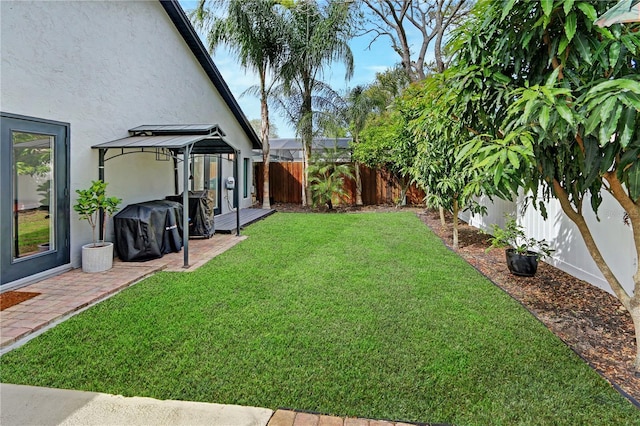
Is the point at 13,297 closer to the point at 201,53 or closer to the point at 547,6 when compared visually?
the point at 547,6

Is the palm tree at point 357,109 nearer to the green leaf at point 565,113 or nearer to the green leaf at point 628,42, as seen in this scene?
the green leaf at point 628,42

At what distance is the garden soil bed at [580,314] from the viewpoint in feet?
9.32

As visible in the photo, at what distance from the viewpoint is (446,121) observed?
137 inches

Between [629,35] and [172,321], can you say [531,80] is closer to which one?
[629,35]

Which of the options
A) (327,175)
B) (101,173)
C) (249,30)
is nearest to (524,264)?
(101,173)

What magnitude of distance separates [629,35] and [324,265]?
14.7 ft

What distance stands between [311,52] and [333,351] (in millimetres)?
10706

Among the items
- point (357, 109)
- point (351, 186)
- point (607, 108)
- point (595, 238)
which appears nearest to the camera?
point (607, 108)

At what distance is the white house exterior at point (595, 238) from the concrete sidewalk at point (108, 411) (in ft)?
11.8

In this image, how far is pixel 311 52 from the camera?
11508 mm

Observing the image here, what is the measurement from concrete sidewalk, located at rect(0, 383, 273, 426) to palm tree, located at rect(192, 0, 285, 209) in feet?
36.2

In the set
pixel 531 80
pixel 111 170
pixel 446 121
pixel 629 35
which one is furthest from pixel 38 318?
pixel 629 35

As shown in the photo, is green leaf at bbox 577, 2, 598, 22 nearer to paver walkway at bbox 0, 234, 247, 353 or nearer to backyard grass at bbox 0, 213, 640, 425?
backyard grass at bbox 0, 213, 640, 425

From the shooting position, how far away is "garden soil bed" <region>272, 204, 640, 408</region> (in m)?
2.84
